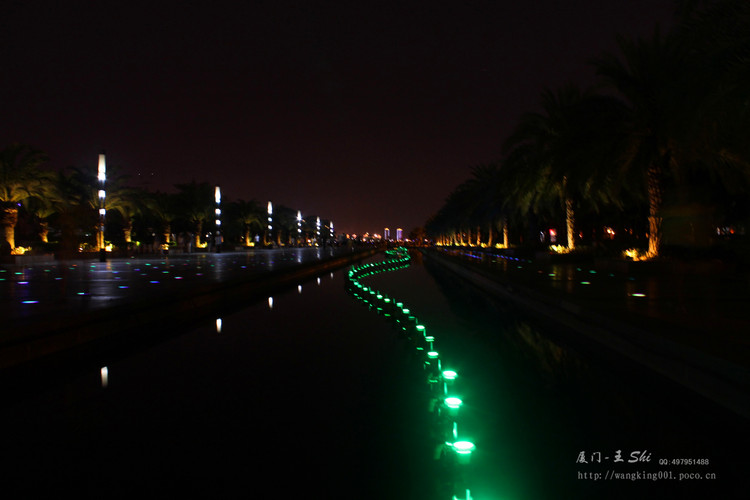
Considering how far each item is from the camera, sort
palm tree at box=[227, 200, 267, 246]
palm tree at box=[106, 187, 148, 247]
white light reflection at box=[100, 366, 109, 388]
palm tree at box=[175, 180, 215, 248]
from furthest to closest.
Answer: palm tree at box=[227, 200, 267, 246] < palm tree at box=[175, 180, 215, 248] < palm tree at box=[106, 187, 148, 247] < white light reflection at box=[100, 366, 109, 388]

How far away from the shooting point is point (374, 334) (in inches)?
406

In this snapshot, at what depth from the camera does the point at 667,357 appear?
23.3 ft

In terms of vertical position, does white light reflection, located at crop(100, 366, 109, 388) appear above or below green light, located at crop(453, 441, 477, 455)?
below

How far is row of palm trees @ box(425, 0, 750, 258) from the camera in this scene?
1139 centimetres

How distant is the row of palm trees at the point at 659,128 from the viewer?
37.4ft

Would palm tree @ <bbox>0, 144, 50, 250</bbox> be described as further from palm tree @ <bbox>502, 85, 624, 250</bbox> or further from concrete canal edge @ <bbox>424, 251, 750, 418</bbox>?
concrete canal edge @ <bbox>424, 251, 750, 418</bbox>

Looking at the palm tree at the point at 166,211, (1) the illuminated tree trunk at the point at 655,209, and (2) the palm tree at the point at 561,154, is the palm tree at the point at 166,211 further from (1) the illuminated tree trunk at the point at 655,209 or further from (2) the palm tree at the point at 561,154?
(1) the illuminated tree trunk at the point at 655,209

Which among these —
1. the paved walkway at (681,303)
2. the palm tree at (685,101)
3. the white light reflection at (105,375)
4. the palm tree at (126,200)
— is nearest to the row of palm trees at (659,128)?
the palm tree at (685,101)

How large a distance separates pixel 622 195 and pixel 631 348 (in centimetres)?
2350

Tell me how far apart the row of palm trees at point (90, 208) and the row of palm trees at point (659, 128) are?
30.5 meters

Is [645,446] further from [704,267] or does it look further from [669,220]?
[669,220]

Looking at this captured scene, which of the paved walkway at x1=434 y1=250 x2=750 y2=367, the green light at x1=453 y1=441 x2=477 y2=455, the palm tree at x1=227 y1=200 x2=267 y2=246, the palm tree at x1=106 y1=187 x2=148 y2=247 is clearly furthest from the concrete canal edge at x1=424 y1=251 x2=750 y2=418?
the palm tree at x1=227 y1=200 x2=267 y2=246

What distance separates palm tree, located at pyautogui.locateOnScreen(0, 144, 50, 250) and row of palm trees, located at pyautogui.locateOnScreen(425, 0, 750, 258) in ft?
98.5

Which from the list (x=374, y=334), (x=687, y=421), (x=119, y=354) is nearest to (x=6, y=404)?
(x=119, y=354)
